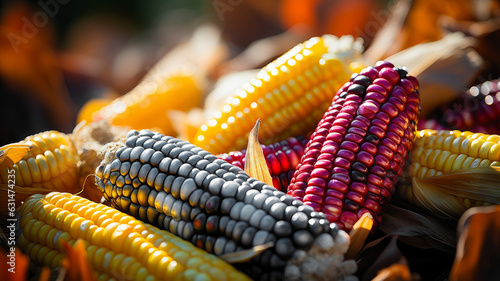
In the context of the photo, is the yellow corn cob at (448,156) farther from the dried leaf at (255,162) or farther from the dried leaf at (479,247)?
the dried leaf at (255,162)

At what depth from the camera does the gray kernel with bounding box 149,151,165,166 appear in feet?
3.83

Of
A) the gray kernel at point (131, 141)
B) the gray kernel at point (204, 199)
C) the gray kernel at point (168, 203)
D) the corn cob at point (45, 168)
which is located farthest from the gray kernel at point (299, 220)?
the corn cob at point (45, 168)

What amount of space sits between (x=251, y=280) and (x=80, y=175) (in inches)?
34.1

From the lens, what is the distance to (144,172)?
3.82 ft

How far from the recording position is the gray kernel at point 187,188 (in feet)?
3.50

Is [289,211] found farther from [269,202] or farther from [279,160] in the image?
[279,160]

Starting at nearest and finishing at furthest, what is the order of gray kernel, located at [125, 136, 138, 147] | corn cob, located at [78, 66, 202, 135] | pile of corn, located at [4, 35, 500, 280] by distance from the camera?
1. pile of corn, located at [4, 35, 500, 280]
2. gray kernel, located at [125, 136, 138, 147]
3. corn cob, located at [78, 66, 202, 135]

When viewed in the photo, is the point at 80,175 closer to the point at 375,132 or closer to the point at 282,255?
the point at 282,255

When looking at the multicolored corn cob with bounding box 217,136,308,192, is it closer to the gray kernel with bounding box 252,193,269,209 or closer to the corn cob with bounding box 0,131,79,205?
the gray kernel with bounding box 252,193,269,209

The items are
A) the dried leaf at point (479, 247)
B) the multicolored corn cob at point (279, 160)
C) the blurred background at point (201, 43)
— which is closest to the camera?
the dried leaf at point (479, 247)

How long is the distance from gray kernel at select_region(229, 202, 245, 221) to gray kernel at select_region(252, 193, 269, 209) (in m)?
0.03

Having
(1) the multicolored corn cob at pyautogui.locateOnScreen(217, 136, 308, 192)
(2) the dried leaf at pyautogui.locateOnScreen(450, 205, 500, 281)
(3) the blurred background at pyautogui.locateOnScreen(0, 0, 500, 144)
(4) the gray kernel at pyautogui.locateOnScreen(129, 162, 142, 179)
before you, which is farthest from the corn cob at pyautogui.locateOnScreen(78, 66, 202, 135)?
(2) the dried leaf at pyautogui.locateOnScreen(450, 205, 500, 281)

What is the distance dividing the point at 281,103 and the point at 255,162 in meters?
0.45

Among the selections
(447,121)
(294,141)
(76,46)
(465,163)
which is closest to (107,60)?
(76,46)
